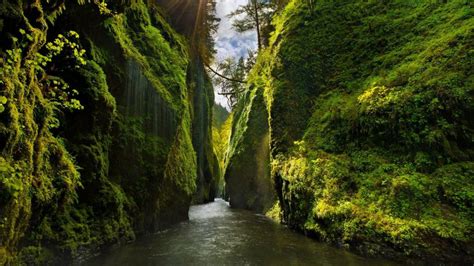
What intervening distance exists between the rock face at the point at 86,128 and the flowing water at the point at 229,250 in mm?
1113

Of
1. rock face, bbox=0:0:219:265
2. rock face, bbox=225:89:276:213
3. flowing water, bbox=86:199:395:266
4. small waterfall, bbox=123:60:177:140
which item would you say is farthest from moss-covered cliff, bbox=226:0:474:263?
rock face, bbox=225:89:276:213

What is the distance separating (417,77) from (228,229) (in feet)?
31.7

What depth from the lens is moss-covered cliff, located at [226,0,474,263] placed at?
9016 millimetres

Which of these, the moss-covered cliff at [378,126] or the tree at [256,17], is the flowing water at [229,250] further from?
the tree at [256,17]

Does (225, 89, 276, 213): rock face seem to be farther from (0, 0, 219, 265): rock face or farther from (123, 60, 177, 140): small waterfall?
(123, 60, 177, 140): small waterfall

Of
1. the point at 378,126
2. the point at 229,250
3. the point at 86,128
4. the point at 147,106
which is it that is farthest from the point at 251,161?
the point at 86,128

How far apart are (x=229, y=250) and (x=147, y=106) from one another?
23.2 ft

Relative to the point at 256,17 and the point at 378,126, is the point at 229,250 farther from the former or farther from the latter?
the point at 256,17

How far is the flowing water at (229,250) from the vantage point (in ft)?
29.9

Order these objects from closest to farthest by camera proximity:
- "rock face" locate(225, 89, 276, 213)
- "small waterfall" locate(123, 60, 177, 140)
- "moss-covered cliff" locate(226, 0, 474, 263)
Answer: "moss-covered cliff" locate(226, 0, 474, 263)
"small waterfall" locate(123, 60, 177, 140)
"rock face" locate(225, 89, 276, 213)

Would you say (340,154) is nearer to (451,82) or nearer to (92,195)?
(451,82)

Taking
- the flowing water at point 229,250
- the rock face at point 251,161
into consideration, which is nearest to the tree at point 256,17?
the rock face at point 251,161

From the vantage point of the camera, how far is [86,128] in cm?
1027

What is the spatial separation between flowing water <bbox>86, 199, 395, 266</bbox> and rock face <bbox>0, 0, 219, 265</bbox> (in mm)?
1113
